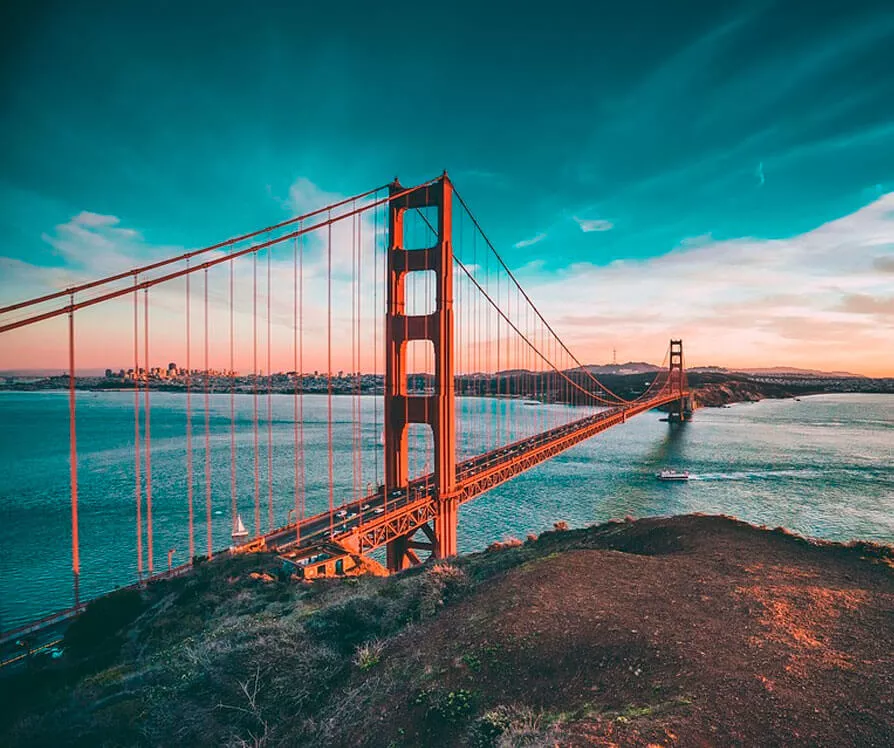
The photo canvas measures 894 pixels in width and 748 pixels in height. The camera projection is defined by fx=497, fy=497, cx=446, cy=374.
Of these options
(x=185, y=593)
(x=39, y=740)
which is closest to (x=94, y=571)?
(x=185, y=593)

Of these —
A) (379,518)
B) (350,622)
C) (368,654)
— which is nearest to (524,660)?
(368,654)

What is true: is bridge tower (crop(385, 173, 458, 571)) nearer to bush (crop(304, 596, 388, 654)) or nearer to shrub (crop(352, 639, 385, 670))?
bush (crop(304, 596, 388, 654))

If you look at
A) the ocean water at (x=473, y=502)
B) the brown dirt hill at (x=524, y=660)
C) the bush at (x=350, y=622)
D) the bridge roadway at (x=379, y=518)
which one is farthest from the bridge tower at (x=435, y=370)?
the bush at (x=350, y=622)

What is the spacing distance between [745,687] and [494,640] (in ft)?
15.6

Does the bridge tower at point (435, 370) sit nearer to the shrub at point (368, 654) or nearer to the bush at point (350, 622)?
the bush at point (350, 622)

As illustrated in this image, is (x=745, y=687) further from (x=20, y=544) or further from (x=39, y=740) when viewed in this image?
(x=20, y=544)

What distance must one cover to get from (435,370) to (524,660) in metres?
17.9

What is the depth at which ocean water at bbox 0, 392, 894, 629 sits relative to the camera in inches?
1308

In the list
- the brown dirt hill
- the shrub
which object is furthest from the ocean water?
the shrub

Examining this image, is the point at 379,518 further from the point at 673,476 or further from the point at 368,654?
the point at 673,476

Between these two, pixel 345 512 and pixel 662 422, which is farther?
pixel 662 422

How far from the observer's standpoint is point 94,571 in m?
30.6

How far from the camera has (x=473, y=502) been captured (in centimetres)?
4494

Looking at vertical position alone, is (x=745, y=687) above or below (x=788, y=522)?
above
